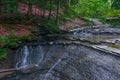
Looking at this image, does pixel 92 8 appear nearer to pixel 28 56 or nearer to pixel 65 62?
pixel 28 56

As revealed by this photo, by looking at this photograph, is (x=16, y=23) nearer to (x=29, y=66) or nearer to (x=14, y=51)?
(x=14, y=51)

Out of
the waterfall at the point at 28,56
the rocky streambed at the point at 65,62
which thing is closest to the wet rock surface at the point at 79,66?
the rocky streambed at the point at 65,62

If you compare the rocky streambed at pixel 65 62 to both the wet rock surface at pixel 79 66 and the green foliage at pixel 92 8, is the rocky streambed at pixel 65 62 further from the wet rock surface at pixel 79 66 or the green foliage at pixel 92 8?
the green foliage at pixel 92 8

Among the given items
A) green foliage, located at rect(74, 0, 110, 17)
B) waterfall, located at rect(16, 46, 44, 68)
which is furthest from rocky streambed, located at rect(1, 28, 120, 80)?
green foliage, located at rect(74, 0, 110, 17)

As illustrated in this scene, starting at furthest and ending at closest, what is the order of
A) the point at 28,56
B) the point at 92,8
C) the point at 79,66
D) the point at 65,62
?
the point at 92,8, the point at 28,56, the point at 65,62, the point at 79,66

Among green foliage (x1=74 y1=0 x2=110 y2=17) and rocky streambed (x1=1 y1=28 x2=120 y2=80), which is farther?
green foliage (x1=74 y1=0 x2=110 y2=17)

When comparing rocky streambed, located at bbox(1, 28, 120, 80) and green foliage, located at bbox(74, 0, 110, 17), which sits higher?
green foliage, located at bbox(74, 0, 110, 17)

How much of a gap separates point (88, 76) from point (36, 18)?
14035mm

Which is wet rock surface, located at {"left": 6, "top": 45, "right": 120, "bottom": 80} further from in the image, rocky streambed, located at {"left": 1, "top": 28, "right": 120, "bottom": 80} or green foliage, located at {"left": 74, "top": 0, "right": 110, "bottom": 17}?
green foliage, located at {"left": 74, "top": 0, "right": 110, "bottom": 17}

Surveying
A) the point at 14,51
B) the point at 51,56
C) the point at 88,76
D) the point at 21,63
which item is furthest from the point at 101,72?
the point at 14,51

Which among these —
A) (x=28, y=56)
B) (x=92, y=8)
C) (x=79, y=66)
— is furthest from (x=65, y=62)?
(x=92, y=8)

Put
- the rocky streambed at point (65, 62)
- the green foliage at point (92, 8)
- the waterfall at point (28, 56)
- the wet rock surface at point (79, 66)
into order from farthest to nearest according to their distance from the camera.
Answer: the green foliage at point (92, 8), the waterfall at point (28, 56), the rocky streambed at point (65, 62), the wet rock surface at point (79, 66)

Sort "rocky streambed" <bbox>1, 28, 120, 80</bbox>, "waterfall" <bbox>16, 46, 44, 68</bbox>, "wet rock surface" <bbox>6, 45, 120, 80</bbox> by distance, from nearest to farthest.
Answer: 1. "wet rock surface" <bbox>6, 45, 120, 80</bbox>
2. "rocky streambed" <bbox>1, 28, 120, 80</bbox>
3. "waterfall" <bbox>16, 46, 44, 68</bbox>

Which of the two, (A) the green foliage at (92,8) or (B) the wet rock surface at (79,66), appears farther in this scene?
(A) the green foliage at (92,8)
